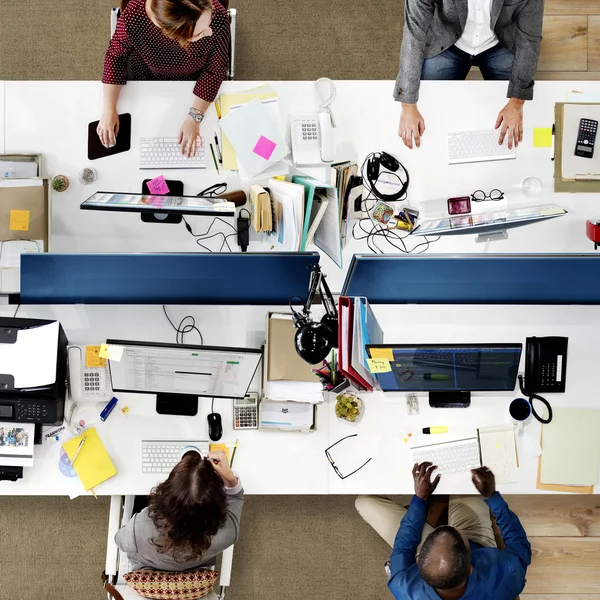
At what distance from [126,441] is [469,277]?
1.49 m

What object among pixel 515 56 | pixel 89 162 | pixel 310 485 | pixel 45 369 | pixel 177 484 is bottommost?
pixel 310 485

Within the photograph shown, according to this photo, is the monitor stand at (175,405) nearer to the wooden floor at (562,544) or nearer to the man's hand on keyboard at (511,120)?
the man's hand on keyboard at (511,120)

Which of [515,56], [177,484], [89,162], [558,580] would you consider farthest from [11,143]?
[558,580]

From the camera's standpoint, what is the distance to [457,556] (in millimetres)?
2176

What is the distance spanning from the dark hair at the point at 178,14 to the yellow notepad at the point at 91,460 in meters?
1.57

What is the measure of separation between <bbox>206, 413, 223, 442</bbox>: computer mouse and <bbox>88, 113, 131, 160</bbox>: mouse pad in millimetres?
1151

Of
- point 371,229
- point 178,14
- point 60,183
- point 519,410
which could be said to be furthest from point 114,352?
point 519,410

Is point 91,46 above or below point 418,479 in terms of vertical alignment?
above

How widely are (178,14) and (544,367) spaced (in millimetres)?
1956

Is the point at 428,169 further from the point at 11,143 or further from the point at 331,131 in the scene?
the point at 11,143

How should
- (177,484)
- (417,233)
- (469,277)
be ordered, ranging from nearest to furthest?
(177,484) < (469,277) < (417,233)

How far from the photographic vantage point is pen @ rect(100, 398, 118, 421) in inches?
92.3

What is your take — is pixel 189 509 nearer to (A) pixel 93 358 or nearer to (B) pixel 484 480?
(A) pixel 93 358

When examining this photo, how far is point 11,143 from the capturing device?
7.90 feet
